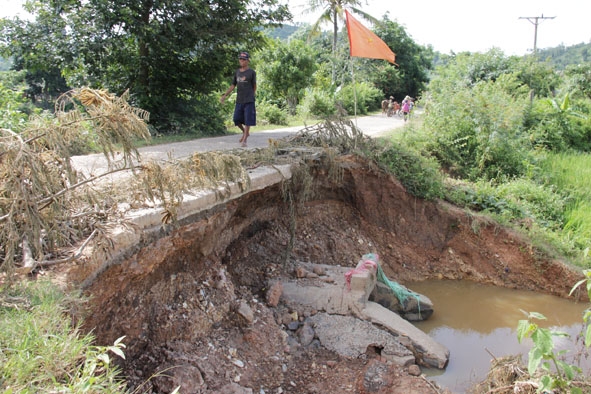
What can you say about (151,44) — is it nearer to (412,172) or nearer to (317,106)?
(412,172)

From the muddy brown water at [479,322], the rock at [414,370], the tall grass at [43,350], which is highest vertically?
the tall grass at [43,350]

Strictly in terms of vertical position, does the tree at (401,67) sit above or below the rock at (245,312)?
above

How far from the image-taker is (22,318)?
2.33 m

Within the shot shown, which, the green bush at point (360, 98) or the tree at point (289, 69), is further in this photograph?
the green bush at point (360, 98)

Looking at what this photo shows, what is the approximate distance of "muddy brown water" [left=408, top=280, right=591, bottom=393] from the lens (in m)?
5.44

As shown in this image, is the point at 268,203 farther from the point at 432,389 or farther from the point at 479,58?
the point at 479,58

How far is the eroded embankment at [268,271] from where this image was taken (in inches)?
147

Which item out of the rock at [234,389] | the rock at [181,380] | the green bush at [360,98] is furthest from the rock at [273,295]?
the green bush at [360,98]

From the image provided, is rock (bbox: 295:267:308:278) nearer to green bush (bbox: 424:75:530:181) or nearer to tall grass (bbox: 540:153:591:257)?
tall grass (bbox: 540:153:591:257)

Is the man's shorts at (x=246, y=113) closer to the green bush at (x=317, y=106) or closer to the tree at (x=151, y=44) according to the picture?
the tree at (x=151, y=44)

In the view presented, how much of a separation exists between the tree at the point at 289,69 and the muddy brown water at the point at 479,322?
13.4 m

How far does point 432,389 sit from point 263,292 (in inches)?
81.4

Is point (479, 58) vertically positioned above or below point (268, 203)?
above

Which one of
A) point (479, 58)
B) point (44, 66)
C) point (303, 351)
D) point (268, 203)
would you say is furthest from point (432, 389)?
point (479, 58)
